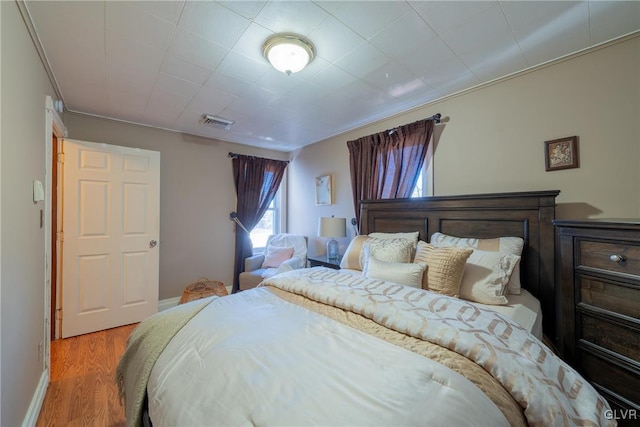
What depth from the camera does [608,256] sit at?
1.35 m

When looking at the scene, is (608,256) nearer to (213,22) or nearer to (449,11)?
(449,11)

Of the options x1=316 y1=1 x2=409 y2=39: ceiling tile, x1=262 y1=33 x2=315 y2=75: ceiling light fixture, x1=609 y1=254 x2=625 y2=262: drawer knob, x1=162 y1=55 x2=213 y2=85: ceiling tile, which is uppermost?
x1=316 y1=1 x2=409 y2=39: ceiling tile

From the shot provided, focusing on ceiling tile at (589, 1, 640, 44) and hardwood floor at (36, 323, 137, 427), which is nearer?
ceiling tile at (589, 1, 640, 44)

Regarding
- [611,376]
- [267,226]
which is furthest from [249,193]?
[611,376]

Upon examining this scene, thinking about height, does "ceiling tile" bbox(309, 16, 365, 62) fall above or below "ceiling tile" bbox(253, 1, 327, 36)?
below

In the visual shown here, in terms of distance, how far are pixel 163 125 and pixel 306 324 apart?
3.26m

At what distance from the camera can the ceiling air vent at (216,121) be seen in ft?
9.91

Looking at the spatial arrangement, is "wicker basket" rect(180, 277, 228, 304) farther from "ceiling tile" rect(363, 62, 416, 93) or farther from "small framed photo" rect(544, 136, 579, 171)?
"small framed photo" rect(544, 136, 579, 171)

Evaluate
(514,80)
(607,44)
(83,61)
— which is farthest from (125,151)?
(607,44)

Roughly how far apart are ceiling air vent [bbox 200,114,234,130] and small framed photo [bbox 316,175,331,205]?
1457mm

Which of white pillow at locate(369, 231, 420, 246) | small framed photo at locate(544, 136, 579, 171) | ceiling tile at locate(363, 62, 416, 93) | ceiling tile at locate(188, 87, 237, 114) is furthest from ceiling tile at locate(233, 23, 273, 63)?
small framed photo at locate(544, 136, 579, 171)

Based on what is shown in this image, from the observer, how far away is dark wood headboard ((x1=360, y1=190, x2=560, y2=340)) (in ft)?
6.11

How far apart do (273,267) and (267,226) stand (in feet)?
3.41

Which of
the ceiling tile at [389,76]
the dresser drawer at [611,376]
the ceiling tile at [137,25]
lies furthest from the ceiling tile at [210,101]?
the dresser drawer at [611,376]
